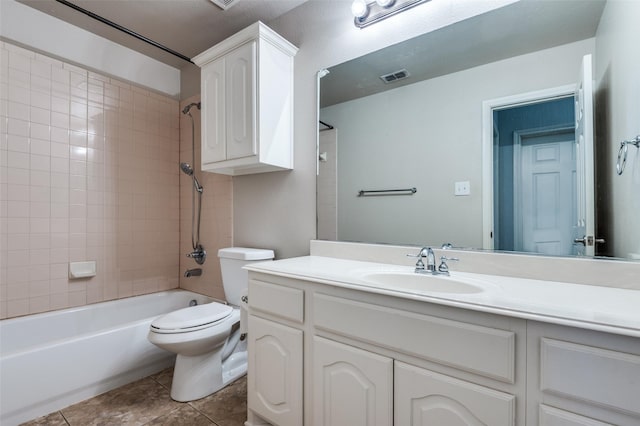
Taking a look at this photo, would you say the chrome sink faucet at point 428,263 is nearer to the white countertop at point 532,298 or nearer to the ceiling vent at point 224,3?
the white countertop at point 532,298

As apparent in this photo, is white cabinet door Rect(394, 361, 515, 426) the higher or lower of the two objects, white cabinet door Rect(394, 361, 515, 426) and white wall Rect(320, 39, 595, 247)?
the lower

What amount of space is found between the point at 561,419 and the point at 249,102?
6.06 feet

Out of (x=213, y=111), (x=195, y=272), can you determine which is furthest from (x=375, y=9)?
(x=195, y=272)

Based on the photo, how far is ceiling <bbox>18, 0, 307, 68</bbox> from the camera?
75.3 inches

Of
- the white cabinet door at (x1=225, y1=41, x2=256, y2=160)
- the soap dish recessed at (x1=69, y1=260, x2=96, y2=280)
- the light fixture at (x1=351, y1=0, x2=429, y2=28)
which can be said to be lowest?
the soap dish recessed at (x1=69, y1=260, x2=96, y2=280)

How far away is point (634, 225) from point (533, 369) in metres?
0.66

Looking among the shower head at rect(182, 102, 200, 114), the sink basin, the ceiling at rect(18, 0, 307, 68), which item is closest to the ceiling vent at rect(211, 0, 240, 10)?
the ceiling at rect(18, 0, 307, 68)

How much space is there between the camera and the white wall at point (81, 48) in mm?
1888

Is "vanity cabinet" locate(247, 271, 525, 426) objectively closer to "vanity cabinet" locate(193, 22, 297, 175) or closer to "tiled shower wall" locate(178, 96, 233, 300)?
"vanity cabinet" locate(193, 22, 297, 175)

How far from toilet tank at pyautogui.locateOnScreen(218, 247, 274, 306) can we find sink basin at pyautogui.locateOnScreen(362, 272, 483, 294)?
0.86 meters

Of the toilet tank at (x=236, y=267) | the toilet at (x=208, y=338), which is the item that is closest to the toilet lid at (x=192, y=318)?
the toilet at (x=208, y=338)

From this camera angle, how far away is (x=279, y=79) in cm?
185

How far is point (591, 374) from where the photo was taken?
0.69 m

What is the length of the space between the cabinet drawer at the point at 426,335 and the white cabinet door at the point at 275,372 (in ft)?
0.67
